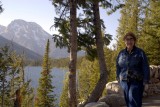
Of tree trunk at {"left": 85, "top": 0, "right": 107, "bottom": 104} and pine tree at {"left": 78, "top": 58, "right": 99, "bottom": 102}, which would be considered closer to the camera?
tree trunk at {"left": 85, "top": 0, "right": 107, "bottom": 104}

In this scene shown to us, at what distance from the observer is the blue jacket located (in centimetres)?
657

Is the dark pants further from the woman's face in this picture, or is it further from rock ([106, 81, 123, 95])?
rock ([106, 81, 123, 95])

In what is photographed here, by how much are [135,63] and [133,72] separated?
0.71 ft

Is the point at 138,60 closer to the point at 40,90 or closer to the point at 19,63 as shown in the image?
the point at 19,63

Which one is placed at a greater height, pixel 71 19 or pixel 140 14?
pixel 140 14

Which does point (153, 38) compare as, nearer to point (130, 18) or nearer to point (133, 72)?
point (130, 18)

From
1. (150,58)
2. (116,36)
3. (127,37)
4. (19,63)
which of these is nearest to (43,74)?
(19,63)

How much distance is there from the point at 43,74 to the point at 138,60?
3856cm

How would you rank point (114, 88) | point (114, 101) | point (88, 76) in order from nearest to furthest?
1. point (114, 101)
2. point (114, 88)
3. point (88, 76)

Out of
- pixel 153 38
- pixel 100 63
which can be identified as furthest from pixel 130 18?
pixel 100 63

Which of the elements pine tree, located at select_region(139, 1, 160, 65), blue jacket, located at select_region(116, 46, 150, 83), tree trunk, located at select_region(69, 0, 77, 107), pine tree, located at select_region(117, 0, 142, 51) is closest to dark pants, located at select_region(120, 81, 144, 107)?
blue jacket, located at select_region(116, 46, 150, 83)

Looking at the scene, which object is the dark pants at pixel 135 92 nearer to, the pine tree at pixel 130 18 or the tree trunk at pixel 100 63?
the tree trunk at pixel 100 63

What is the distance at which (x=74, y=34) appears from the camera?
12.9 meters

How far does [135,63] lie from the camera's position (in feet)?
22.0
